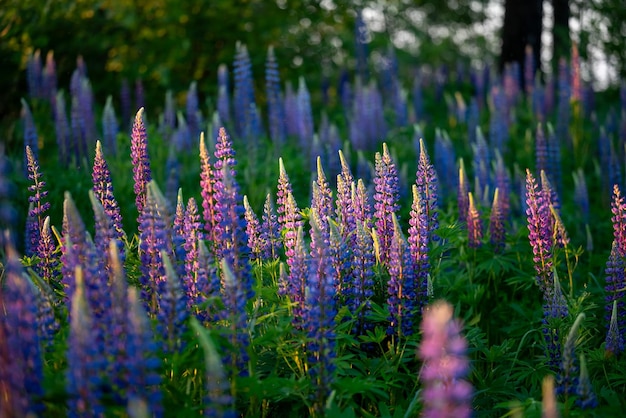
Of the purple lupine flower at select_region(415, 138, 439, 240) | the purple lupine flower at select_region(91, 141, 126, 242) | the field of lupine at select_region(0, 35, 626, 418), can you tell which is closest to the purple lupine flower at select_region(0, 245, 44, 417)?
the field of lupine at select_region(0, 35, 626, 418)

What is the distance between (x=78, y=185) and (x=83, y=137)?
60.4 inches

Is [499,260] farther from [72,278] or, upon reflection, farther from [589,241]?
[72,278]

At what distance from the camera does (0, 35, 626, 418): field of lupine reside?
2.42 meters

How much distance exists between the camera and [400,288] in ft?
11.4

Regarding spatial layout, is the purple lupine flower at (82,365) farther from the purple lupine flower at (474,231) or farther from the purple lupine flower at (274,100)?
the purple lupine flower at (274,100)

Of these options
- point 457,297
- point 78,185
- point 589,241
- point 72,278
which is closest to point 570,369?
point 457,297

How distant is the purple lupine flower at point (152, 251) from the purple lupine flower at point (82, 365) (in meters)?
0.77

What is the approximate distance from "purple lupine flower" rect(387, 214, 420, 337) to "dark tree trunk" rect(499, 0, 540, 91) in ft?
30.6

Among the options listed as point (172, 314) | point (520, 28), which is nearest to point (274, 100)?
point (172, 314)

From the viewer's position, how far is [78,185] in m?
5.81

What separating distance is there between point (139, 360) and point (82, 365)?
174 mm

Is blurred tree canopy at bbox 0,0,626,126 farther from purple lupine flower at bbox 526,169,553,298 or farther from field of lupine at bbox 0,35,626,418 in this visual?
purple lupine flower at bbox 526,169,553,298

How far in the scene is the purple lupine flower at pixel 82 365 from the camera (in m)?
2.18

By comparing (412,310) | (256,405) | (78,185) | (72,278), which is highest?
(78,185)
